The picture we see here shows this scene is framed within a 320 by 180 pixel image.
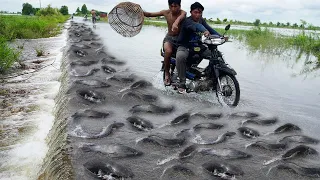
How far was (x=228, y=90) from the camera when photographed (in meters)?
5.37

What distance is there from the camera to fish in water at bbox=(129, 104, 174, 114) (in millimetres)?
5113

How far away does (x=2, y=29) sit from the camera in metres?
14.9

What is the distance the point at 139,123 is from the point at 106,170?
149 centimetres

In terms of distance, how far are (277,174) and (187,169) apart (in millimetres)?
916

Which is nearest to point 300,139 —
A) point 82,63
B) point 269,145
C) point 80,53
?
point 269,145

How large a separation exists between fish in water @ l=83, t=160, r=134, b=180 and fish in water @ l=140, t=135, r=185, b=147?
750 millimetres

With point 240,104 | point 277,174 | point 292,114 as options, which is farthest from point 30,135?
point 292,114

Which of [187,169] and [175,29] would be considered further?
[175,29]

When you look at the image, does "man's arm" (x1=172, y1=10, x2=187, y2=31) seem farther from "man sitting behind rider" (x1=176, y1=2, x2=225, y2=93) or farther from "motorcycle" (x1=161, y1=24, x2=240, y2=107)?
"motorcycle" (x1=161, y1=24, x2=240, y2=107)

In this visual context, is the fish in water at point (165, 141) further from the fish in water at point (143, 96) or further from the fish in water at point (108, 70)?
the fish in water at point (108, 70)

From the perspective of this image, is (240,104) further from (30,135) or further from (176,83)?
(30,135)

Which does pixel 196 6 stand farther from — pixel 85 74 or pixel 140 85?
pixel 85 74

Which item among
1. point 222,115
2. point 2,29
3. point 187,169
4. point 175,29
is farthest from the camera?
point 2,29

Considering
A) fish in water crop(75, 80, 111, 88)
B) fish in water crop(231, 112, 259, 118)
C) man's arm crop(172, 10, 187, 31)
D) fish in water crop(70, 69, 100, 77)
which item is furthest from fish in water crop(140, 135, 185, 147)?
fish in water crop(70, 69, 100, 77)
